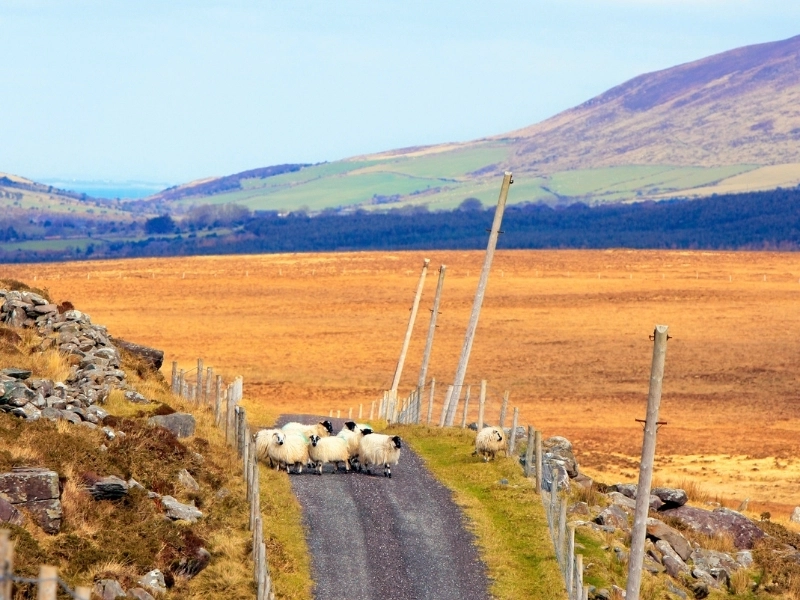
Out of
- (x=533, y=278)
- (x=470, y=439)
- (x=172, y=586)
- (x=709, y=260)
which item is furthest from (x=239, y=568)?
(x=709, y=260)

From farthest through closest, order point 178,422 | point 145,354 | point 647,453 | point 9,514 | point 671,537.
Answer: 1. point 145,354
2. point 178,422
3. point 671,537
4. point 647,453
5. point 9,514

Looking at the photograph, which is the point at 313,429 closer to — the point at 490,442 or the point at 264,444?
the point at 264,444

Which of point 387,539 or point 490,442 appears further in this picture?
point 490,442

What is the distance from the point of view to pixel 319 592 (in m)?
20.0

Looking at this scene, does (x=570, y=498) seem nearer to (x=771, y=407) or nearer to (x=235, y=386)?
(x=235, y=386)

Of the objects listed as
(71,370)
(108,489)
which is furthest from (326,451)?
(108,489)

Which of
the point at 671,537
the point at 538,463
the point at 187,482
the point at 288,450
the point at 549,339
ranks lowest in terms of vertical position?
the point at 549,339

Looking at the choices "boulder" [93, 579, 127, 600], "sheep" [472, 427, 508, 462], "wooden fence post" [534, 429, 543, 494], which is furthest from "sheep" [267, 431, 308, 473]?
"boulder" [93, 579, 127, 600]

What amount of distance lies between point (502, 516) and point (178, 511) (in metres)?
6.21

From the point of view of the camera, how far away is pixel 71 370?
Result: 29.6 metres

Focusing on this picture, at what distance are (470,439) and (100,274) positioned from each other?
97.6 meters

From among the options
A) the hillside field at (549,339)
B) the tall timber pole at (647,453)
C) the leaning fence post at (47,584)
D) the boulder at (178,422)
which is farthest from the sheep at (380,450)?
the leaning fence post at (47,584)

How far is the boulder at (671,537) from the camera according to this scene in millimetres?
25625

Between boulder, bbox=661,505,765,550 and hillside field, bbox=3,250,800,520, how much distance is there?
529 cm
